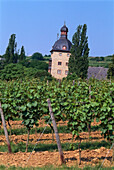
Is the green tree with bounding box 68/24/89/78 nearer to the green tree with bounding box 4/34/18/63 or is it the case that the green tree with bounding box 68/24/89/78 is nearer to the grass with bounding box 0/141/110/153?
the green tree with bounding box 4/34/18/63

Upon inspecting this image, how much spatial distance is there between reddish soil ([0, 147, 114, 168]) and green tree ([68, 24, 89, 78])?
38800 mm

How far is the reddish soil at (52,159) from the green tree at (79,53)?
38.8 m

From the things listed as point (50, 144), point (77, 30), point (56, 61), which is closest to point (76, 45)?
point (77, 30)

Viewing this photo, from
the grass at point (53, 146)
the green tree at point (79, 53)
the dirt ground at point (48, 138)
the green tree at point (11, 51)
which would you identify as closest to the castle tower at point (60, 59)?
the green tree at point (11, 51)

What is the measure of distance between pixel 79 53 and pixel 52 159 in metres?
40.7

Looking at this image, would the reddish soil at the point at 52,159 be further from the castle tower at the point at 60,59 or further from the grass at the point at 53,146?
the castle tower at the point at 60,59

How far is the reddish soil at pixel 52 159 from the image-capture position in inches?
282

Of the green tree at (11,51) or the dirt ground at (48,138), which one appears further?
the green tree at (11,51)

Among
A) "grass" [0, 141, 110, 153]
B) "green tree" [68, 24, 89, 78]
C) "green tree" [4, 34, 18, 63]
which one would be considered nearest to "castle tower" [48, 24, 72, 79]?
"green tree" [4, 34, 18, 63]

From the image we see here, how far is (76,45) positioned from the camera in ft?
156

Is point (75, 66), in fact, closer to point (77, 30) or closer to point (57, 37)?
point (77, 30)

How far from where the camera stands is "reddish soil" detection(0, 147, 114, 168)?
282 inches

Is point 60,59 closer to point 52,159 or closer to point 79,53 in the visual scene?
point 79,53

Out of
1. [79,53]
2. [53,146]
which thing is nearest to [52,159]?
[53,146]
